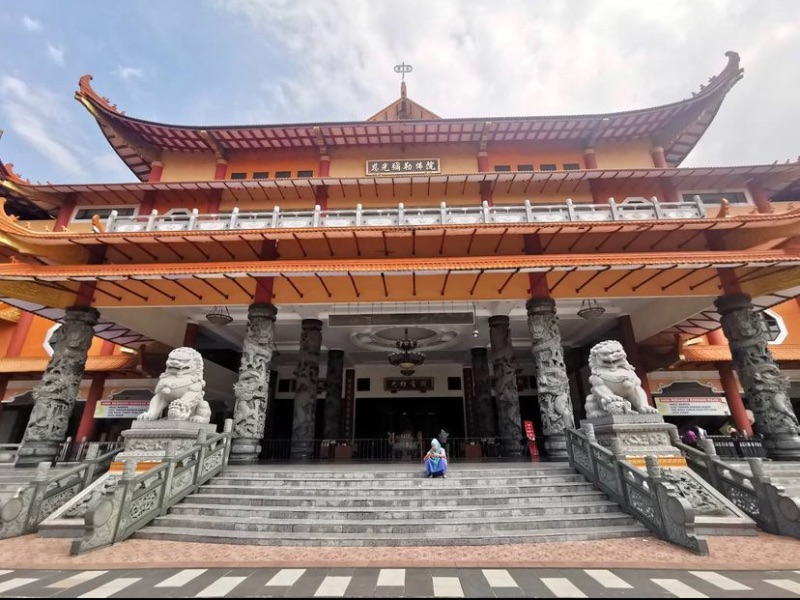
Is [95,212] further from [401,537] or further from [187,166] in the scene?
[401,537]

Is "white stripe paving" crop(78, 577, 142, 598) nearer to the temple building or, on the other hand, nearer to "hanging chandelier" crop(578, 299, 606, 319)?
the temple building

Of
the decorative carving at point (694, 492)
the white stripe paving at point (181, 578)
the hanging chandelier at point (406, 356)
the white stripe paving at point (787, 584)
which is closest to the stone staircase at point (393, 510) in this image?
the white stripe paving at point (181, 578)

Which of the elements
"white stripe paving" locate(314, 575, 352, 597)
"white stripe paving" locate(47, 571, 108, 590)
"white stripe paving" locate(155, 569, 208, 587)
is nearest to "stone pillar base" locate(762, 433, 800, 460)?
"white stripe paving" locate(314, 575, 352, 597)

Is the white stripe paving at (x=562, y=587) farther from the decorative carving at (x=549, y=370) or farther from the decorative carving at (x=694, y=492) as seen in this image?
the decorative carving at (x=549, y=370)

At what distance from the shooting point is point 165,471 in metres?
6.72

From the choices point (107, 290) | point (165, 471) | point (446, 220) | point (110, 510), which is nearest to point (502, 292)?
point (446, 220)

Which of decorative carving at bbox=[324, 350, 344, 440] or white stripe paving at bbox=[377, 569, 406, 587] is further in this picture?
decorative carving at bbox=[324, 350, 344, 440]

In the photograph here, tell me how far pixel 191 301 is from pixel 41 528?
6.86 meters

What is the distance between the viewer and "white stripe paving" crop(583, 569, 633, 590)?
13.1ft

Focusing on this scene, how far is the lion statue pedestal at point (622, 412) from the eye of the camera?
753 centimetres

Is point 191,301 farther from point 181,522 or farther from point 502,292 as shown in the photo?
point 502,292

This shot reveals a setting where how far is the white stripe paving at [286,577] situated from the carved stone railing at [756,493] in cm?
730

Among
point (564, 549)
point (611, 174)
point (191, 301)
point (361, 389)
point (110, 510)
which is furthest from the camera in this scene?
point (361, 389)

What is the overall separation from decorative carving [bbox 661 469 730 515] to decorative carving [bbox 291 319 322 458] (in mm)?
10232
